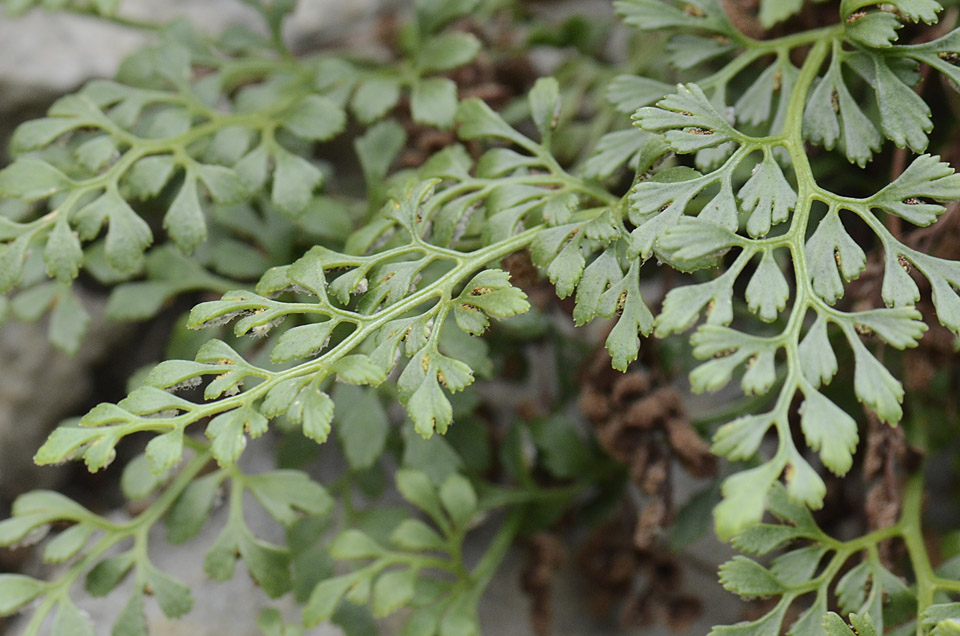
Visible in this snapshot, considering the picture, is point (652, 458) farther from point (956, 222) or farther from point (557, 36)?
point (557, 36)

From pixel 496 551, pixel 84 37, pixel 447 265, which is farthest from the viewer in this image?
pixel 84 37

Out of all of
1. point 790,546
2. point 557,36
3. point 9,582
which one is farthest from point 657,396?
point 9,582

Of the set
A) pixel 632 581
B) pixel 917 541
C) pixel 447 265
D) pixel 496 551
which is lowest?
pixel 632 581

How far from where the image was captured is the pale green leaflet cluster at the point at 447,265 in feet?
2.28

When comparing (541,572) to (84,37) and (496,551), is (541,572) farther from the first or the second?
(84,37)

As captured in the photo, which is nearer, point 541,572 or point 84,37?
point 541,572

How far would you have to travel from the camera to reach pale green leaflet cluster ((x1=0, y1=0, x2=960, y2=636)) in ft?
2.28

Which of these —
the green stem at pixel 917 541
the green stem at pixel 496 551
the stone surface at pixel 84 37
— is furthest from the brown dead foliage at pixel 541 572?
the stone surface at pixel 84 37

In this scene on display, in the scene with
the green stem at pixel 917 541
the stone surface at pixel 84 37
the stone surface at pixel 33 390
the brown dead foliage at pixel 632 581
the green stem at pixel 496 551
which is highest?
the stone surface at pixel 84 37

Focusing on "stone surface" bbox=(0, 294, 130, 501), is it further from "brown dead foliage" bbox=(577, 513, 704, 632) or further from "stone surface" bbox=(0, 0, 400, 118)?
"brown dead foliage" bbox=(577, 513, 704, 632)

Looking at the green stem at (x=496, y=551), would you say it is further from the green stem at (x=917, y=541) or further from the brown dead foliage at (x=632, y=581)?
the green stem at (x=917, y=541)

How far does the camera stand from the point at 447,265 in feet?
3.06

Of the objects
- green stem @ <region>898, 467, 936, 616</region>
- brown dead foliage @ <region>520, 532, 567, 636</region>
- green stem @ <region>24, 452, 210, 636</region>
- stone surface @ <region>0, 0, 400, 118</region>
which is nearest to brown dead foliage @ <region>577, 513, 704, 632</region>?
brown dead foliage @ <region>520, 532, 567, 636</region>

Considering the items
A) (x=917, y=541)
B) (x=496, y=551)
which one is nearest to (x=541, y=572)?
(x=496, y=551)
